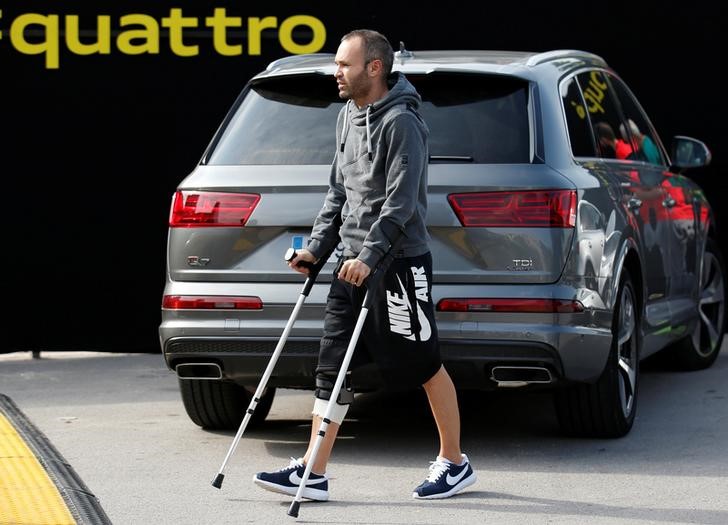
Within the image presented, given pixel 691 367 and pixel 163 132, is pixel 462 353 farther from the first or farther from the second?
pixel 163 132

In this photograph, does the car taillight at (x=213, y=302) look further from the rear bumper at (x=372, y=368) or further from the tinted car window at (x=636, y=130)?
the tinted car window at (x=636, y=130)

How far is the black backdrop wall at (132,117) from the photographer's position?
1062 cm

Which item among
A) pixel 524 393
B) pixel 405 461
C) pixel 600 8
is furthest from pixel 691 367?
pixel 405 461

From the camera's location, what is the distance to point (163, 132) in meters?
10.7

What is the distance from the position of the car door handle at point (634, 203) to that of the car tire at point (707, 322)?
1.62 meters

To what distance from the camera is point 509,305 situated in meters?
6.72

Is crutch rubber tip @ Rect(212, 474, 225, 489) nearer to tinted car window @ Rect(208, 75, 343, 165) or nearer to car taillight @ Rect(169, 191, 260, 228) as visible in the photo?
Result: car taillight @ Rect(169, 191, 260, 228)

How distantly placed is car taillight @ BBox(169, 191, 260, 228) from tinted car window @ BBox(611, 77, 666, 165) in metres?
2.37

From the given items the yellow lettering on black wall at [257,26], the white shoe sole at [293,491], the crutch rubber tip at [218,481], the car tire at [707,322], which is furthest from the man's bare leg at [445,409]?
the yellow lettering on black wall at [257,26]

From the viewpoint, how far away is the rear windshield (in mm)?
6973

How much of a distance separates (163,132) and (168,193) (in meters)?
0.41

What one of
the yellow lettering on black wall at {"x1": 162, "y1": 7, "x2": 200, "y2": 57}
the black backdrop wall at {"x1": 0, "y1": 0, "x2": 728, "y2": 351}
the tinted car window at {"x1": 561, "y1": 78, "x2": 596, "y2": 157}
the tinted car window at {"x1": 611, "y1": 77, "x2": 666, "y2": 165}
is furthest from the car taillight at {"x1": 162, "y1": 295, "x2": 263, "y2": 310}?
the yellow lettering on black wall at {"x1": 162, "y1": 7, "x2": 200, "y2": 57}

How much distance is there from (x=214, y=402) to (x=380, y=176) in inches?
82.7

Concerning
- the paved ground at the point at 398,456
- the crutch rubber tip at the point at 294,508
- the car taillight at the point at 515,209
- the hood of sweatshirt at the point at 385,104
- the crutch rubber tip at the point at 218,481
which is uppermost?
the hood of sweatshirt at the point at 385,104
